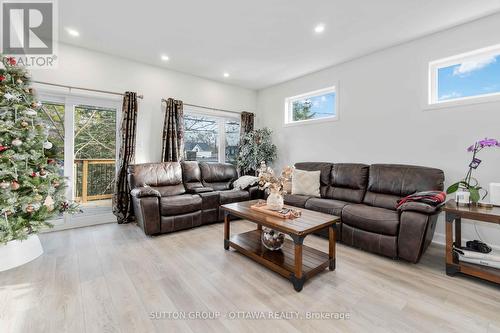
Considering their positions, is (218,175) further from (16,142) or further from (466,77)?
(466,77)

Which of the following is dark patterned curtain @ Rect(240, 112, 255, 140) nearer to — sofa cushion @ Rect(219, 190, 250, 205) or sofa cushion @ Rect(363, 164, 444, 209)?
sofa cushion @ Rect(219, 190, 250, 205)

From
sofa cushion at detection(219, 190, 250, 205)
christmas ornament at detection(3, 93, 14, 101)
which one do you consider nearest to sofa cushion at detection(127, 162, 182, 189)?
sofa cushion at detection(219, 190, 250, 205)

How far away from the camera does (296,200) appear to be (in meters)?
3.48

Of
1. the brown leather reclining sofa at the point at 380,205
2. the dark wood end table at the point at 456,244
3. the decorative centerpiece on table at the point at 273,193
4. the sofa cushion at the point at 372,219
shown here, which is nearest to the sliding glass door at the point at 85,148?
the decorative centerpiece on table at the point at 273,193

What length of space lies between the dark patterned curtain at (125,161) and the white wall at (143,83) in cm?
23

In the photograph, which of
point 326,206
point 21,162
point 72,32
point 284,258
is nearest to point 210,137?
point 72,32

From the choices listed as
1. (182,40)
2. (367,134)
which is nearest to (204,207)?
(182,40)

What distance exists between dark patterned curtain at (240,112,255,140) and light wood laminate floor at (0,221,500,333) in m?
3.19

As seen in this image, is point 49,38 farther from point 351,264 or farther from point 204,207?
point 351,264

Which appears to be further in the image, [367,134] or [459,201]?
[367,134]

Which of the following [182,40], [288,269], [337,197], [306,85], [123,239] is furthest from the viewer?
[306,85]

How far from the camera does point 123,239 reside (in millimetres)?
Answer: 3057

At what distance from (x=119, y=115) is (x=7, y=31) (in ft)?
5.09

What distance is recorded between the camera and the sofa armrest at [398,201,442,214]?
228 centimetres
